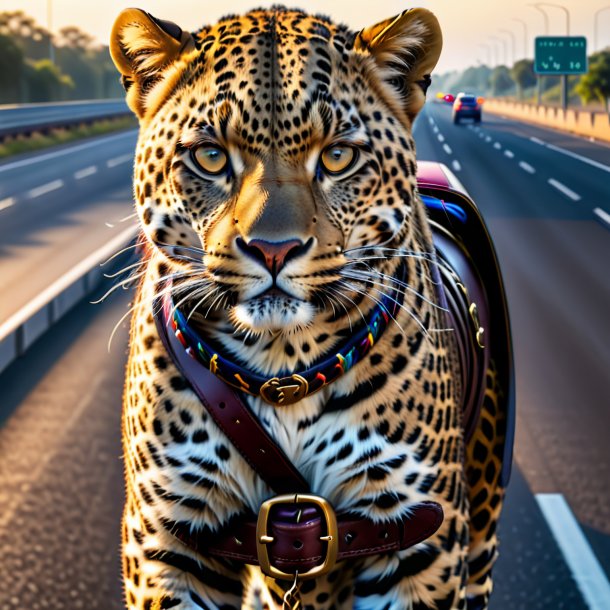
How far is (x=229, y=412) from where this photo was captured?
258 cm

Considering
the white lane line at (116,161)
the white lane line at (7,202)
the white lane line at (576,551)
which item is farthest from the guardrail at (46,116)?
the white lane line at (576,551)

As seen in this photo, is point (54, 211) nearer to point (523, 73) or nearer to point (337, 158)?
point (337, 158)

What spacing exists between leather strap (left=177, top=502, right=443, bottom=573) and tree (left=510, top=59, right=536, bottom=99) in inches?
6370

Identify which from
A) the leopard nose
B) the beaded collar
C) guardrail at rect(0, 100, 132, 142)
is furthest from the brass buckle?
guardrail at rect(0, 100, 132, 142)

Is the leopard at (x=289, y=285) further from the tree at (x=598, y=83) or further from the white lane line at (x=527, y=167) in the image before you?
the tree at (x=598, y=83)

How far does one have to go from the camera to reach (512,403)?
351 centimetres

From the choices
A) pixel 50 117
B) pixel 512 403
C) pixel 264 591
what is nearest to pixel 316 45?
pixel 264 591

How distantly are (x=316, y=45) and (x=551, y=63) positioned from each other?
71.4 m

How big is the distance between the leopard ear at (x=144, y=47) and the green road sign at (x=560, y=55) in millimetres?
70657

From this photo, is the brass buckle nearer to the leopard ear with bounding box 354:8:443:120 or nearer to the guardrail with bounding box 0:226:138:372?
the leopard ear with bounding box 354:8:443:120

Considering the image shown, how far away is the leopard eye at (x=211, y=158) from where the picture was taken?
2408 millimetres

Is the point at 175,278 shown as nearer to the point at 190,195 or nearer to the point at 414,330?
the point at 190,195

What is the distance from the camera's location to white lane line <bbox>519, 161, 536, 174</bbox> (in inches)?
1395

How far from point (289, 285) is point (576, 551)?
4644 millimetres
